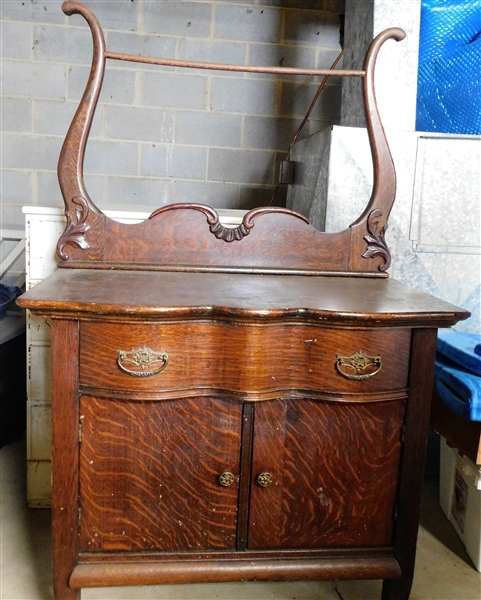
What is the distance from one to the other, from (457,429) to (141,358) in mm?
873

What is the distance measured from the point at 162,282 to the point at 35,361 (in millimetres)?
615

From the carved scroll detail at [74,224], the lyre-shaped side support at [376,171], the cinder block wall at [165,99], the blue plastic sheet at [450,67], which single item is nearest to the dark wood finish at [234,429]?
the carved scroll detail at [74,224]

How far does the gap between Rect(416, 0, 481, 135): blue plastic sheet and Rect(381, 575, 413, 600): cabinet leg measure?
4.46ft

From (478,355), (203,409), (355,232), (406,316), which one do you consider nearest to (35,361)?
(203,409)

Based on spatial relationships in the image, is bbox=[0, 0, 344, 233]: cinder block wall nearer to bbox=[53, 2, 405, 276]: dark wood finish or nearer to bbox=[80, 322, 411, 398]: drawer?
bbox=[53, 2, 405, 276]: dark wood finish

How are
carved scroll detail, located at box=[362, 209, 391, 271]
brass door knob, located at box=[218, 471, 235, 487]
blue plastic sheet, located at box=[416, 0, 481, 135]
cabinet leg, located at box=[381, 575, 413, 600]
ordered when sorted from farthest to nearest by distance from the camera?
blue plastic sheet, located at box=[416, 0, 481, 135] < carved scroll detail, located at box=[362, 209, 391, 271] < cabinet leg, located at box=[381, 575, 413, 600] < brass door knob, located at box=[218, 471, 235, 487]

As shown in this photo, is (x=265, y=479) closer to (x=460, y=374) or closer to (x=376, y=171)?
(x=460, y=374)

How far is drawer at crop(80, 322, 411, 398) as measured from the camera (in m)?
1.13

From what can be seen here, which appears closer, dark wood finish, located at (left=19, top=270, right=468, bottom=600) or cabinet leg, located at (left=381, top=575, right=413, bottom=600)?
dark wood finish, located at (left=19, top=270, right=468, bottom=600)

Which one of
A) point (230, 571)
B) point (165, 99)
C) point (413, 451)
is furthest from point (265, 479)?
point (165, 99)

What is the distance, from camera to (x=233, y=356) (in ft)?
3.78


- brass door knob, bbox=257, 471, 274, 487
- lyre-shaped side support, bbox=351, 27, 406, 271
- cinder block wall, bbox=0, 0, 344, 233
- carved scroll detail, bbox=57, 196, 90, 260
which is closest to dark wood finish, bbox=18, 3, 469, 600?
brass door knob, bbox=257, 471, 274, 487

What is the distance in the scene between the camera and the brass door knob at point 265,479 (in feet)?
3.97

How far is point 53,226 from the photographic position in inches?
64.1
